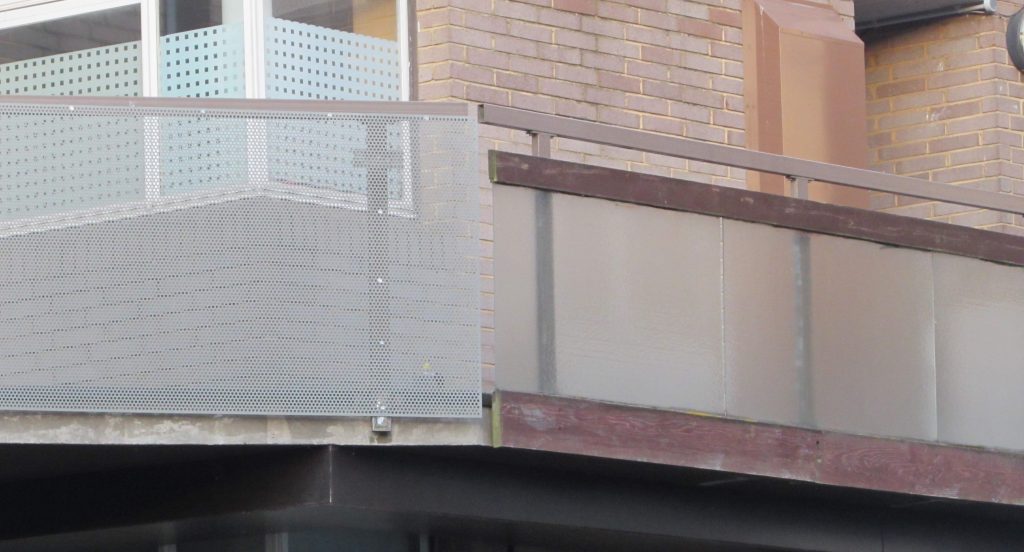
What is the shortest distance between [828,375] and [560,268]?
1.78 m

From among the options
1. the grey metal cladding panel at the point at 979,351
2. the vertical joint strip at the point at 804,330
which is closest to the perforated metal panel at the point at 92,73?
the vertical joint strip at the point at 804,330

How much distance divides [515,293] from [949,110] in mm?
6173

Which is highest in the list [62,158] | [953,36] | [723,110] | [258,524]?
[953,36]

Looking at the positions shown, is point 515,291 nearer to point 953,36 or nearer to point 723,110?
point 723,110

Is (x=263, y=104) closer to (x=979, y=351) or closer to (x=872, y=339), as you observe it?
(x=872, y=339)

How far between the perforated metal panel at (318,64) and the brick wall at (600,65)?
1.41 feet

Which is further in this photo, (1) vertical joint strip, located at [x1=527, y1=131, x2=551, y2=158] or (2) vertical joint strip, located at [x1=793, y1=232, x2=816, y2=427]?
(2) vertical joint strip, located at [x1=793, y1=232, x2=816, y2=427]

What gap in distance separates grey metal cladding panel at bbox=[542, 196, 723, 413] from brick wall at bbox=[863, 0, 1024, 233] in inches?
178

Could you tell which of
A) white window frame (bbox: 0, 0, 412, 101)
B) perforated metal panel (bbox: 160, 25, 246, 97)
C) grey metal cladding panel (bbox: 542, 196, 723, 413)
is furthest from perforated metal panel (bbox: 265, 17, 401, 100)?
grey metal cladding panel (bbox: 542, 196, 723, 413)

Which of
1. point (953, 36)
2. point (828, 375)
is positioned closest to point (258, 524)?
point (828, 375)

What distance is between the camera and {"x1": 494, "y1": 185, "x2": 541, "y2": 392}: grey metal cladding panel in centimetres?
961

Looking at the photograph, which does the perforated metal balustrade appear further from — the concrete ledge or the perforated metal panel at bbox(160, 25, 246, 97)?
the perforated metal panel at bbox(160, 25, 246, 97)

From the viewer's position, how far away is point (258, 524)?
10.0 meters

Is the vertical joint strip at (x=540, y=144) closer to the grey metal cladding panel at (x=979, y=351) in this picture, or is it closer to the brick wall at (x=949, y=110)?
the grey metal cladding panel at (x=979, y=351)
